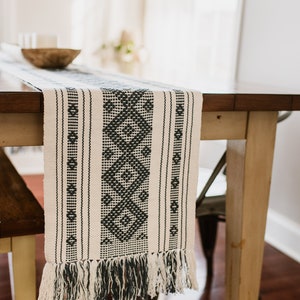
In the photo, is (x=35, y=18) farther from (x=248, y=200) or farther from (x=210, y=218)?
(x=248, y=200)

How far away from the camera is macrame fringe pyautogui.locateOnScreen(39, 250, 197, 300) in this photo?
99 centimetres

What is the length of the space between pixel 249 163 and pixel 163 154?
293mm

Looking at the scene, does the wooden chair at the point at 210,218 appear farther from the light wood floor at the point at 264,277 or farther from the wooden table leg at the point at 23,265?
the wooden table leg at the point at 23,265

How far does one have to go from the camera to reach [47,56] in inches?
61.0

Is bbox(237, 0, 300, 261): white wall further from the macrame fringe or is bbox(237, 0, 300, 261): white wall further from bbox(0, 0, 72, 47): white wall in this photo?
bbox(0, 0, 72, 47): white wall

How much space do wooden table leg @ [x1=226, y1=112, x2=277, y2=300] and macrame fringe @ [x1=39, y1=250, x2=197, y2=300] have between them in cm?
22

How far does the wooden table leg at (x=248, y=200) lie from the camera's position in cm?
121

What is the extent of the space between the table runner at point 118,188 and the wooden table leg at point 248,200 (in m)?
0.20

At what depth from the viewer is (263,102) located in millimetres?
1135

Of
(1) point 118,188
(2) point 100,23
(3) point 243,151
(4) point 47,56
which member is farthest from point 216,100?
(2) point 100,23

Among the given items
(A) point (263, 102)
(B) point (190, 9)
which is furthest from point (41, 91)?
(B) point (190, 9)

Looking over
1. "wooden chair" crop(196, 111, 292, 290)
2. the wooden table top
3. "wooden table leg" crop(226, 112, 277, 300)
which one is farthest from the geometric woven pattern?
"wooden chair" crop(196, 111, 292, 290)

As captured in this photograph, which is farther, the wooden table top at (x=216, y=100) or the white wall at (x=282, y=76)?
the white wall at (x=282, y=76)

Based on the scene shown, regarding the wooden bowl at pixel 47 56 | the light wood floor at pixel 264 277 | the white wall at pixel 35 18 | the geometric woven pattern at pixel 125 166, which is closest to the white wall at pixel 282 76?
the light wood floor at pixel 264 277
